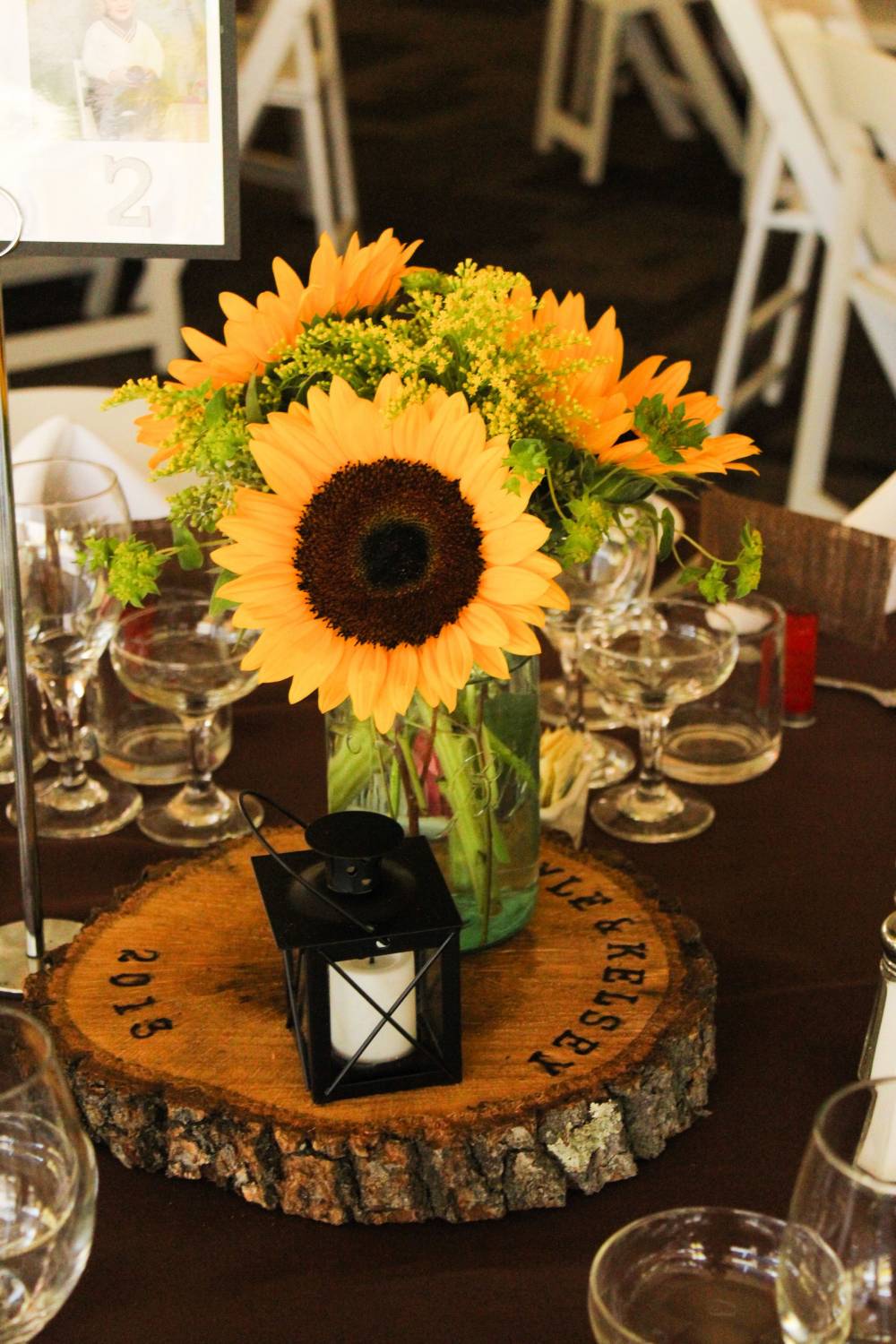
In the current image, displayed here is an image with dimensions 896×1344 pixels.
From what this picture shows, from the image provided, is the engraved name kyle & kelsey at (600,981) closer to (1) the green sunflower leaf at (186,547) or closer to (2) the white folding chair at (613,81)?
(1) the green sunflower leaf at (186,547)

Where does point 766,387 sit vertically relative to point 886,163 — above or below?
below

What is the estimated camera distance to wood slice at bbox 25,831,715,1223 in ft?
2.84

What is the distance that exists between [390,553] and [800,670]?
0.63 metres

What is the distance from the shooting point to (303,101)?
4367 millimetres

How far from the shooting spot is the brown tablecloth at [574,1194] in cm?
81

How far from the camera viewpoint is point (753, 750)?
132 cm

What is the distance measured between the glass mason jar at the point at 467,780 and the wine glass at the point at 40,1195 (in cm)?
29

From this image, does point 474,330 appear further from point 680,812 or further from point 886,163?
point 886,163

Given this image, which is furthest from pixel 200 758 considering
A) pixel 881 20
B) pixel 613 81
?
pixel 613 81

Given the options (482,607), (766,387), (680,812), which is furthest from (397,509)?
(766,387)

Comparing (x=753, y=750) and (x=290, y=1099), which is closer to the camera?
(x=290, y=1099)

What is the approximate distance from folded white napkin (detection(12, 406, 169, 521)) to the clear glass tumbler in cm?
62

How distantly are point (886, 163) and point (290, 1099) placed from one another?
A: 282cm

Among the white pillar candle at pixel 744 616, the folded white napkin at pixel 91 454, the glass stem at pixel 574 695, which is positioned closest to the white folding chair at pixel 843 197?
the folded white napkin at pixel 91 454
